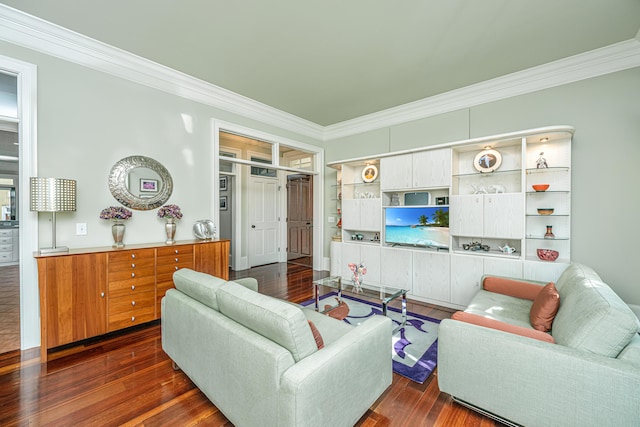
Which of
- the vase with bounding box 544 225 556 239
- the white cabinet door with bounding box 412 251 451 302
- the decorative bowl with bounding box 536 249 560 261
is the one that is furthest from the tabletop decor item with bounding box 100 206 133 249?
the vase with bounding box 544 225 556 239

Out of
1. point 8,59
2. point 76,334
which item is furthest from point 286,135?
point 76,334

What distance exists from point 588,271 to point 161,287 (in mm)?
3963

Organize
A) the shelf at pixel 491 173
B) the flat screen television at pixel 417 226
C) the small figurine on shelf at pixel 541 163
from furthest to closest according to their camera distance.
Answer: the flat screen television at pixel 417 226
the shelf at pixel 491 173
the small figurine on shelf at pixel 541 163

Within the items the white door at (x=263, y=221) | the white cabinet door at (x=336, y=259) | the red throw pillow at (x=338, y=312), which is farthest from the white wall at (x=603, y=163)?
the white door at (x=263, y=221)

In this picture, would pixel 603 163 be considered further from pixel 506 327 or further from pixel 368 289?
pixel 368 289

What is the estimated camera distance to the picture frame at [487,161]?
135 inches

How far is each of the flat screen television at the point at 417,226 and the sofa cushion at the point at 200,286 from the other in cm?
298

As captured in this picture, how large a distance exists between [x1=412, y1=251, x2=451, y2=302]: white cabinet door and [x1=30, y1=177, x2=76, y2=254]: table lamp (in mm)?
3996

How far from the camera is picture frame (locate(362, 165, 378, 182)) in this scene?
4578 mm

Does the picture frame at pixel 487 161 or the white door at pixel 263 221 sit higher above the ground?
the picture frame at pixel 487 161

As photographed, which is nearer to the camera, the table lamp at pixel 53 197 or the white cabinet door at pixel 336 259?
the table lamp at pixel 53 197

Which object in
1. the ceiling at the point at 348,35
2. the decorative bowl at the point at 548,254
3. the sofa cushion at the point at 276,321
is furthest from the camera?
the decorative bowl at the point at 548,254

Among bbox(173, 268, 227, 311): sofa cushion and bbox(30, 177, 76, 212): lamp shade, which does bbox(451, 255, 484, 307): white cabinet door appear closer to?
bbox(173, 268, 227, 311): sofa cushion

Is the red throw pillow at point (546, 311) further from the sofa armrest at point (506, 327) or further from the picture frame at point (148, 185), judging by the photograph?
the picture frame at point (148, 185)
